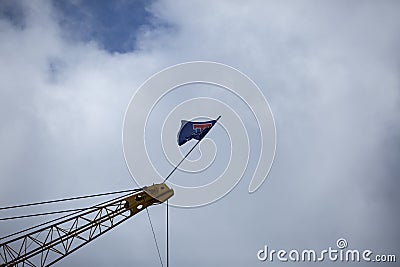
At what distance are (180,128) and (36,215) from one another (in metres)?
16.8

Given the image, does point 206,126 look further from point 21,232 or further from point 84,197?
point 21,232

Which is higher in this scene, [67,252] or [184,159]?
[184,159]

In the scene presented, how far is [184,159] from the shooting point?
4728 cm

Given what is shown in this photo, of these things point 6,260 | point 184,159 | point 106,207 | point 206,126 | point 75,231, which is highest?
point 206,126

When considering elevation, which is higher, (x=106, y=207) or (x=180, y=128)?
(x=180, y=128)

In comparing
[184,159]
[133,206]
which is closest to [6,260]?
[133,206]

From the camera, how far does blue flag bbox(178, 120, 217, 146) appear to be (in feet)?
153

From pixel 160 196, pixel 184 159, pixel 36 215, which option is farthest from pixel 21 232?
pixel 184 159

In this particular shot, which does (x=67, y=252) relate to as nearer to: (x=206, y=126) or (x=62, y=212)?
(x=62, y=212)

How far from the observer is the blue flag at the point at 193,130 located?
4650 centimetres

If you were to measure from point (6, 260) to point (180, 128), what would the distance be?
2069cm

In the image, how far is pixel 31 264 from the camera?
43188 mm

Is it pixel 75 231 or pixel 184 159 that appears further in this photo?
pixel 184 159

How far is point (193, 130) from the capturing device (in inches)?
1850
